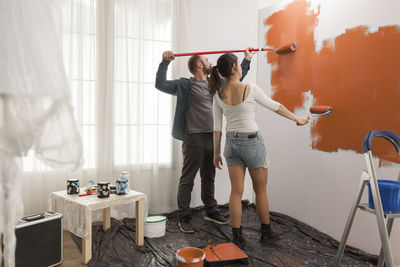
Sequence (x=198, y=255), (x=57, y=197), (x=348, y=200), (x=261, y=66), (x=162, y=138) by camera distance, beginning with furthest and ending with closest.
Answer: (x=261, y=66) < (x=162, y=138) < (x=348, y=200) < (x=57, y=197) < (x=198, y=255)

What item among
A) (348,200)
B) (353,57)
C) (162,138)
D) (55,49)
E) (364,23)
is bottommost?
(348,200)

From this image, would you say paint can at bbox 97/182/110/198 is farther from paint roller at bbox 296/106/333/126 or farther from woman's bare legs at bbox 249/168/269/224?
paint roller at bbox 296/106/333/126

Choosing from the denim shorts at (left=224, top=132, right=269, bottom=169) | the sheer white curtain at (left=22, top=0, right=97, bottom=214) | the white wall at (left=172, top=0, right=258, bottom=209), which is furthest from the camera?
the white wall at (left=172, top=0, right=258, bottom=209)

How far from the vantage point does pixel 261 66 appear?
3.13 meters

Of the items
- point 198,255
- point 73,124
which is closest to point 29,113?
point 73,124

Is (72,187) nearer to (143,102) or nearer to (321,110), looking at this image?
(143,102)

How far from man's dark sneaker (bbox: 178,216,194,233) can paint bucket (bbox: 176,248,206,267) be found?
688 mm

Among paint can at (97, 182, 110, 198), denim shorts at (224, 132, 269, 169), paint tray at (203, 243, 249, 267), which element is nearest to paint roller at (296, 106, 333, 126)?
denim shorts at (224, 132, 269, 169)

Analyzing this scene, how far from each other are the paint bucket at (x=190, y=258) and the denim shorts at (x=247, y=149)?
0.67m

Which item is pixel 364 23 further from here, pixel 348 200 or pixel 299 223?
pixel 299 223

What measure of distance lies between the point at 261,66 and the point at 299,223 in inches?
58.7

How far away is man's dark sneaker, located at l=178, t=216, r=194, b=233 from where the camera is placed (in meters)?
2.54

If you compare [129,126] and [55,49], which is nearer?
[55,49]

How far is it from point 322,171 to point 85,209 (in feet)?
5.67
